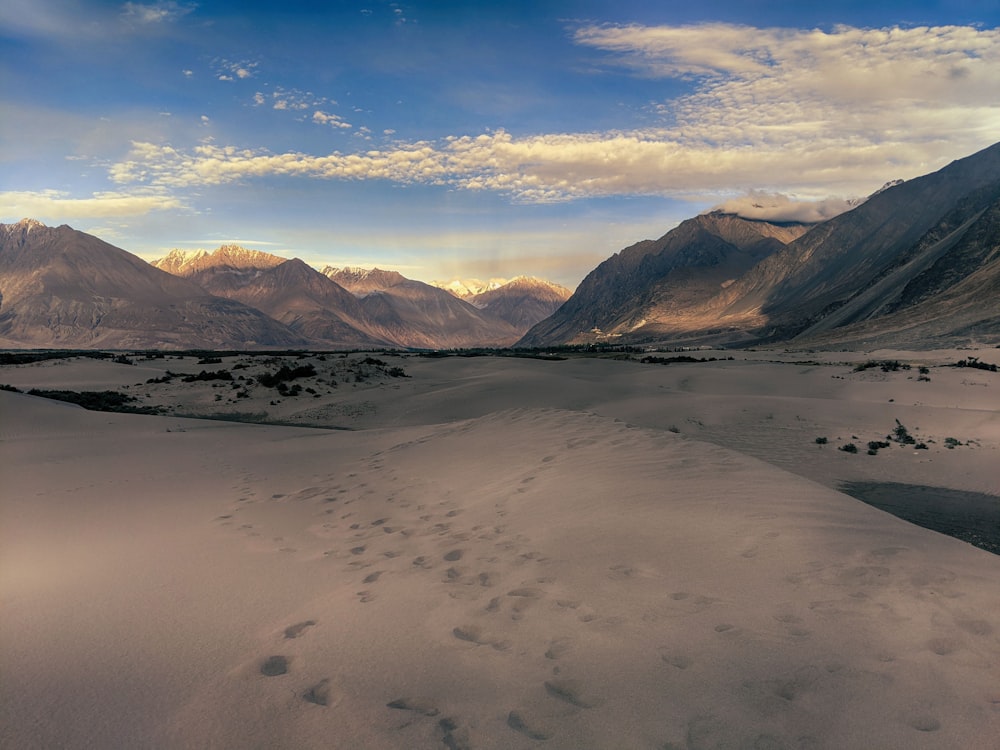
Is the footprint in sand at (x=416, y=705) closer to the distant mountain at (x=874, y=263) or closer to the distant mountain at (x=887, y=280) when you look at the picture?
the distant mountain at (x=887, y=280)

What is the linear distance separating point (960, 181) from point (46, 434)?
7386 inches

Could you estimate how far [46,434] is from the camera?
13023 millimetres

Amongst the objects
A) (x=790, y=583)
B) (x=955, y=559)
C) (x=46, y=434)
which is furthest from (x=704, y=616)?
(x=46, y=434)

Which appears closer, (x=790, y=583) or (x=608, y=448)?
(x=790, y=583)

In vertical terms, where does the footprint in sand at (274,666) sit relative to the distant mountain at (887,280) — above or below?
below

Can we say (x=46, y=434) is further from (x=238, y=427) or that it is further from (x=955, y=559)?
(x=955, y=559)

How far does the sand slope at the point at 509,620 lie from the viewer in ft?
9.63

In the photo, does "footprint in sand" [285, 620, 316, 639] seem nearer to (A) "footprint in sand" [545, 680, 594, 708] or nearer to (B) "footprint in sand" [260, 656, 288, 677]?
(B) "footprint in sand" [260, 656, 288, 677]

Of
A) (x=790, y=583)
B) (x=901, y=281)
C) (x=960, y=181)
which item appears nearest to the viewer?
(x=790, y=583)

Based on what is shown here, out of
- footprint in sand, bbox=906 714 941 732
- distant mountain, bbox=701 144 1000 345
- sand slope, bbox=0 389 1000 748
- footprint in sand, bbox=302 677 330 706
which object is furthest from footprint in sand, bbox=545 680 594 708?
distant mountain, bbox=701 144 1000 345

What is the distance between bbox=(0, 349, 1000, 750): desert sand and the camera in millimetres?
2953

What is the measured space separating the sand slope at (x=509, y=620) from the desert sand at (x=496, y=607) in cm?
2

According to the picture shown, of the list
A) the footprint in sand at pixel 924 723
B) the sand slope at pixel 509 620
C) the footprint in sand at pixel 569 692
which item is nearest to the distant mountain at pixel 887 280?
the sand slope at pixel 509 620

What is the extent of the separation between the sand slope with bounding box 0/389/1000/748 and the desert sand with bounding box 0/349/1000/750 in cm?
2
